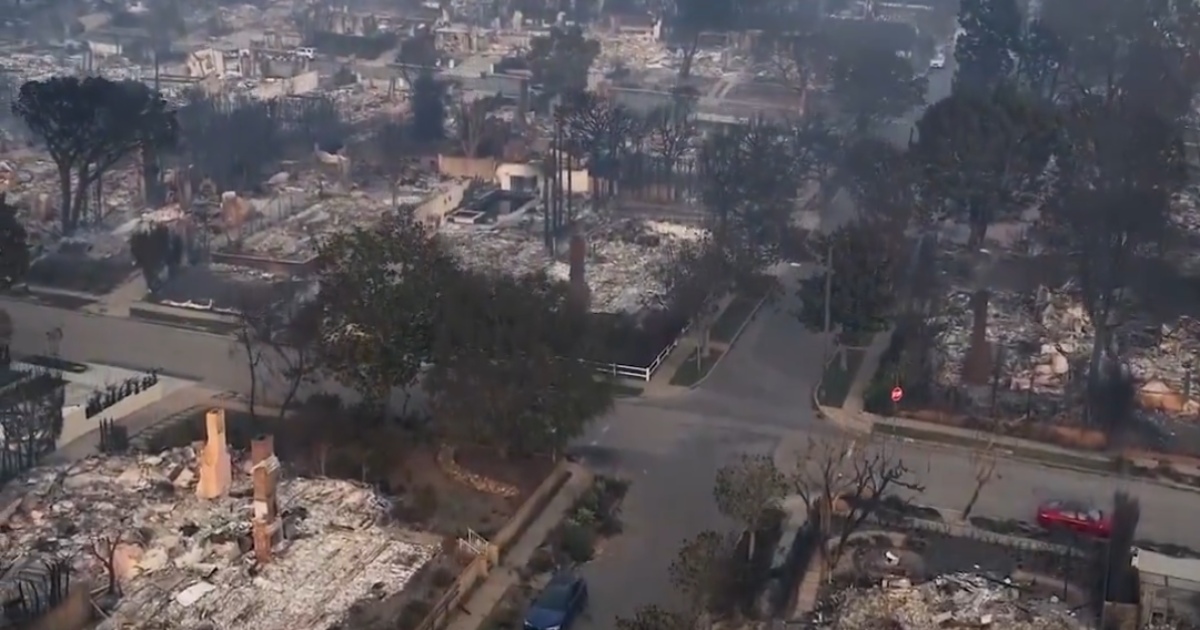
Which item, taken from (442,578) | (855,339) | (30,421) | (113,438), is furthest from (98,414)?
(855,339)

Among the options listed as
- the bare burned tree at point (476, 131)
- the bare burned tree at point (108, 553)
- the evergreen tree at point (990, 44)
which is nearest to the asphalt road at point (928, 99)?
the evergreen tree at point (990, 44)

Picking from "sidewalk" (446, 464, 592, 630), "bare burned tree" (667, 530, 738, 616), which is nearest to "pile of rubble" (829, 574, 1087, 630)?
"bare burned tree" (667, 530, 738, 616)

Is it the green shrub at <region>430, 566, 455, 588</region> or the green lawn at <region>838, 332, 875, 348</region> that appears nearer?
the green shrub at <region>430, 566, 455, 588</region>

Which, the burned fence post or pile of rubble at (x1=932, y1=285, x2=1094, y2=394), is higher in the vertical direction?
pile of rubble at (x1=932, y1=285, x2=1094, y2=394)

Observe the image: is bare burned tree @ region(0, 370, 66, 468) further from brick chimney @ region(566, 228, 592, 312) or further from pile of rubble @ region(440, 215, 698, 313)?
pile of rubble @ region(440, 215, 698, 313)

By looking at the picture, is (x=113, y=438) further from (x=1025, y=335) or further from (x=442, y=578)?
(x=1025, y=335)

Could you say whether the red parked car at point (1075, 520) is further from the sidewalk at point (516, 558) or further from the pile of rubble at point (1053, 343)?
the sidewalk at point (516, 558)

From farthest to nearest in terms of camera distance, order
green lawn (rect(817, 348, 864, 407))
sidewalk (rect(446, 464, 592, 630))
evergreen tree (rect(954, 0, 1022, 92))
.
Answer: evergreen tree (rect(954, 0, 1022, 92)) < green lawn (rect(817, 348, 864, 407)) < sidewalk (rect(446, 464, 592, 630))
